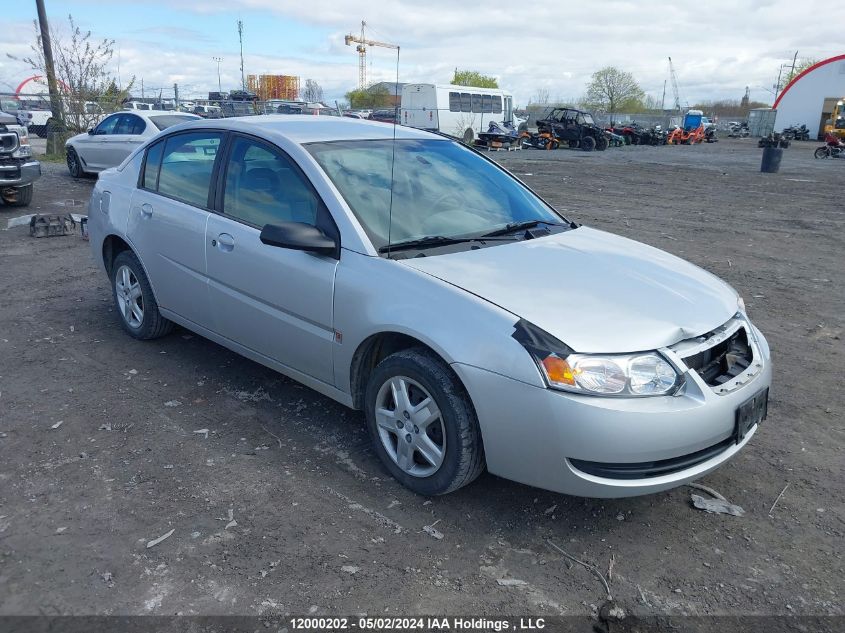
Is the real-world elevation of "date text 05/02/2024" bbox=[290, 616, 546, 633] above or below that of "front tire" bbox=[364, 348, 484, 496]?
below

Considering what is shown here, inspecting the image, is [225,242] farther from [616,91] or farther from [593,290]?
[616,91]

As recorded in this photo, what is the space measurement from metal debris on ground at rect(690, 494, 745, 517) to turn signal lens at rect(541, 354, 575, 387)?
1.15 m

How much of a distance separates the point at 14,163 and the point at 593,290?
10.6 m

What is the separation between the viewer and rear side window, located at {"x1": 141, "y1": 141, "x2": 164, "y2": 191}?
5035 millimetres

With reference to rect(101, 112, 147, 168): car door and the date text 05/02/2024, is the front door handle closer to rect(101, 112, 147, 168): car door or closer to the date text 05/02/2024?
the date text 05/02/2024

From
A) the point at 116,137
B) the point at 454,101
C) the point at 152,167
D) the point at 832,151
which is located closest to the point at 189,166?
the point at 152,167

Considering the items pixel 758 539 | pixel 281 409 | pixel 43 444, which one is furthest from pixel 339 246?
pixel 758 539

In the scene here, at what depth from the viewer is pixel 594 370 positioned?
282 cm

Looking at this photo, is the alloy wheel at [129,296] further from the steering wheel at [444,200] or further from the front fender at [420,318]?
the steering wheel at [444,200]

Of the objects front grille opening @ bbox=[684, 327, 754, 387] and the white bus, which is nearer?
front grille opening @ bbox=[684, 327, 754, 387]

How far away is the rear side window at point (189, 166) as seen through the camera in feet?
14.8

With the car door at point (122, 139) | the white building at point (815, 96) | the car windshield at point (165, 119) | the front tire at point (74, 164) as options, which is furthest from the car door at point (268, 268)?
the white building at point (815, 96)

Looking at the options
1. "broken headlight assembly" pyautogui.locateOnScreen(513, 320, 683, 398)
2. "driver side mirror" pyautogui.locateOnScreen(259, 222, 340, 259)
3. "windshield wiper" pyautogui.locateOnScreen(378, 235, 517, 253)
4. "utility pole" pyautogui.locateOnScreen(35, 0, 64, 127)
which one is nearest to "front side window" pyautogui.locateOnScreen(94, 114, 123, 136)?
"utility pole" pyautogui.locateOnScreen(35, 0, 64, 127)

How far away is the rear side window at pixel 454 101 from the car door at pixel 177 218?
33.2m
